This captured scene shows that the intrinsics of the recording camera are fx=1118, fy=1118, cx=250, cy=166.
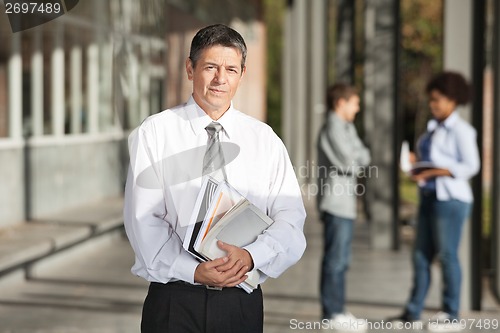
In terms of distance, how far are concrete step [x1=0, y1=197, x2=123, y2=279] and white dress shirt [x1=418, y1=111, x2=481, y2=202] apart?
13.0 feet

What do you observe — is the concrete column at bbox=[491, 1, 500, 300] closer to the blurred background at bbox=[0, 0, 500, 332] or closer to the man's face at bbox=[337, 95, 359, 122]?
the blurred background at bbox=[0, 0, 500, 332]

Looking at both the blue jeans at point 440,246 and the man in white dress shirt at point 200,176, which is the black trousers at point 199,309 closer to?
the man in white dress shirt at point 200,176

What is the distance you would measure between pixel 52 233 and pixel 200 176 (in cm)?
895

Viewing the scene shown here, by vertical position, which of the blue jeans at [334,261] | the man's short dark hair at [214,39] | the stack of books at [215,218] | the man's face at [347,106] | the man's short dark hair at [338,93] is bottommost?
the blue jeans at [334,261]

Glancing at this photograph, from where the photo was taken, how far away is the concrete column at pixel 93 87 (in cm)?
1645

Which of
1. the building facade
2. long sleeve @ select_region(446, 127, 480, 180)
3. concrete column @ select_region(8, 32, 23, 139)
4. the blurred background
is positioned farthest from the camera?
concrete column @ select_region(8, 32, 23, 139)

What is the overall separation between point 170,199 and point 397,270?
26.5ft

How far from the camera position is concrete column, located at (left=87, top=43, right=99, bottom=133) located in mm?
16453

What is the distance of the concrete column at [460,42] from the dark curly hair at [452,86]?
2.06 feet

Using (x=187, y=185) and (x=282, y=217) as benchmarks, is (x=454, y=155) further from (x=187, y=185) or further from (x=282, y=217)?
(x=187, y=185)

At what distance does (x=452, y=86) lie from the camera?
7.21 meters

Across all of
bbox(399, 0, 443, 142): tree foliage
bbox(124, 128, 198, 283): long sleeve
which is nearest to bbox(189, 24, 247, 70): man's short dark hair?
bbox(124, 128, 198, 283): long sleeve

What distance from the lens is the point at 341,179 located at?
7262mm

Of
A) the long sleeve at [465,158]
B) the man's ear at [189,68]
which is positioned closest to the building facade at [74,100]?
the long sleeve at [465,158]
